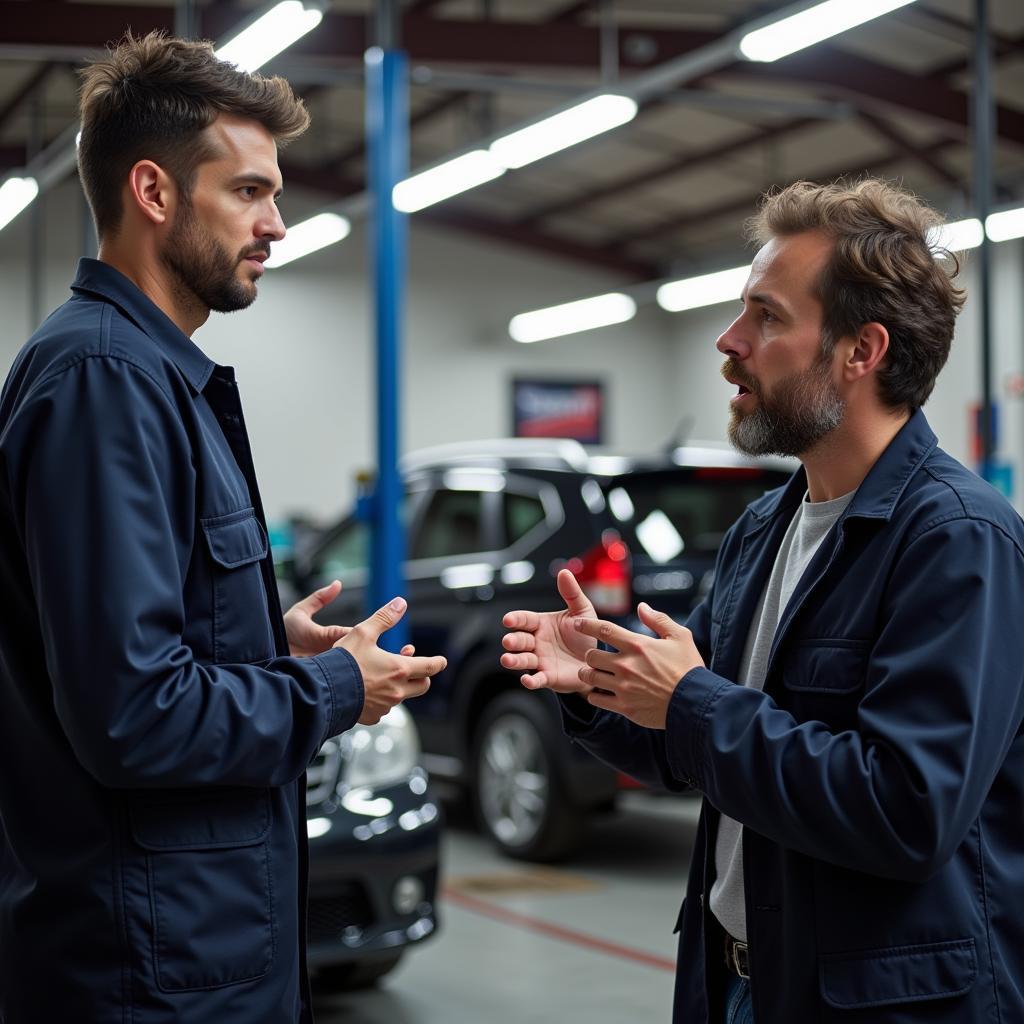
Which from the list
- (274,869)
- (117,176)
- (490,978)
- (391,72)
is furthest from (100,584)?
(391,72)

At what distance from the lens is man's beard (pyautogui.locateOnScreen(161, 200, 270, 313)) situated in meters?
1.73

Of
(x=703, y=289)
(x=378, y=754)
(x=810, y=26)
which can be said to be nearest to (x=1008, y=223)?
(x=703, y=289)

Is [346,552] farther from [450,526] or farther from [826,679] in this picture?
[826,679]

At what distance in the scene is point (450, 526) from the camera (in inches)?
264

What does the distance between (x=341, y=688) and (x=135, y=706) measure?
0.91 feet

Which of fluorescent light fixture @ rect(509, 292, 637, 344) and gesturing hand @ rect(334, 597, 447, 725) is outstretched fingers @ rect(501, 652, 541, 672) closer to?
gesturing hand @ rect(334, 597, 447, 725)

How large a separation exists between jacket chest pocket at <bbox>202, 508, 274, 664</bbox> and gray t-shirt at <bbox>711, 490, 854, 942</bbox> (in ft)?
2.24

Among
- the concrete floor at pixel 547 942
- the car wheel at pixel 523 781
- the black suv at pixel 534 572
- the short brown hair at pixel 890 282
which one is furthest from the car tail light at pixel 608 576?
the short brown hair at pixel 890 282

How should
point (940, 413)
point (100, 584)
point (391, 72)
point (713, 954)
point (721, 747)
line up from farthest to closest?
point (940, 413)
point (391, 72)
point (713, 954)
point (721, 747)
point (100, 584)

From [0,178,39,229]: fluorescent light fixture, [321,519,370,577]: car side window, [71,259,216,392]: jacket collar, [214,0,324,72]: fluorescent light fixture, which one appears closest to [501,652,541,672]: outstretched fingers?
[71,259,216,392]: jacket collar

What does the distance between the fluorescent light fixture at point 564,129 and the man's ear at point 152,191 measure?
665 centimetres

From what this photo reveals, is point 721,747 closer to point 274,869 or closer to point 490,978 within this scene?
point 274,869

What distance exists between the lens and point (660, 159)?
15.7 m

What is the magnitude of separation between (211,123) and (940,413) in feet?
48.9
